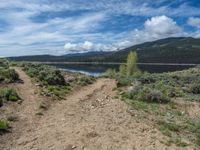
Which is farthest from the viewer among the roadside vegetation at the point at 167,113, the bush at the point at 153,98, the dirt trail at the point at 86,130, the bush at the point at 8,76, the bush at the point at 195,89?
the bush at the point at 195,89

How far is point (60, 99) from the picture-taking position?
21.0 meters

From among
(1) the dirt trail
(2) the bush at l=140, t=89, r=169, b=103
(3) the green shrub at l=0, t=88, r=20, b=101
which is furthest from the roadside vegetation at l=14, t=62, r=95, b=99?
(2) the bush at l=140, t=89, r=169, b=103

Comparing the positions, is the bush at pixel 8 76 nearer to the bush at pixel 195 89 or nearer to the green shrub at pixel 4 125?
the green shrub at pixel 4 125

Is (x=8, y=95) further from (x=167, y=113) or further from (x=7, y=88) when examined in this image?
(x=167, y=113)

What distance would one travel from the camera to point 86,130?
527 inches

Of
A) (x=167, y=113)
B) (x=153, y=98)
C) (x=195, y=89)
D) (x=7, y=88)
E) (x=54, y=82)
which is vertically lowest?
(x=195, y=89)

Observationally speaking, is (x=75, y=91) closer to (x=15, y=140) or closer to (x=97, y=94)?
(x=97, y=94)

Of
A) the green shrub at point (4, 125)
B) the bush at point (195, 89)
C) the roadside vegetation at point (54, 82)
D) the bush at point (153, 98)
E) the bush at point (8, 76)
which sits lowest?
the bush at point (195, 89)

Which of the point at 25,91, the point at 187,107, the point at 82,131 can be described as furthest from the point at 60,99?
the point at 187,107

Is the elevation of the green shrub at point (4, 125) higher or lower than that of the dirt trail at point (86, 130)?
higher

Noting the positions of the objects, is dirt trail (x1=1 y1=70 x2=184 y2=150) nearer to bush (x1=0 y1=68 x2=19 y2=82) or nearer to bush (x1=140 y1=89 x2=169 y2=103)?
bush (x1=140 y1=89 x2=169 y2=103)

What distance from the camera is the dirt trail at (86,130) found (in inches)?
467

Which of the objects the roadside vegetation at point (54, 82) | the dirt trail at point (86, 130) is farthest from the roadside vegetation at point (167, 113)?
the roadside vegetation at point (54, 82)

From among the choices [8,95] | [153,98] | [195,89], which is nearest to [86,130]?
[8,95]
